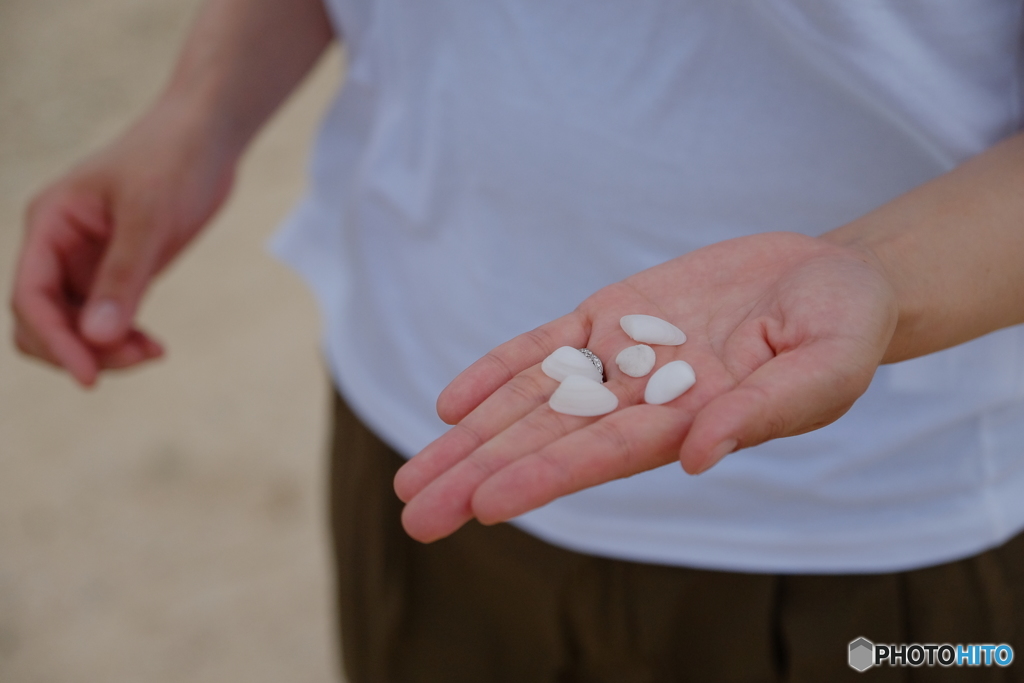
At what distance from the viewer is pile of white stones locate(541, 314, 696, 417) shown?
722 mm

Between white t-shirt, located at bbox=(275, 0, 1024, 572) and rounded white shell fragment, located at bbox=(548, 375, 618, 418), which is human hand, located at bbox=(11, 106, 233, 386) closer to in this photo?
white t-shirt, located at bbox=(275, 0, 1024, 572)

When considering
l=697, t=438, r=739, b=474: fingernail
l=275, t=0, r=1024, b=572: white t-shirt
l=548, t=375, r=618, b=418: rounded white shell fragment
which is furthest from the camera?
l=275, t=0, r=1024, b=572: white t-shirt

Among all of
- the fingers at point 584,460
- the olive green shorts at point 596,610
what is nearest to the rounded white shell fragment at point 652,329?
the fingers at point 584,460

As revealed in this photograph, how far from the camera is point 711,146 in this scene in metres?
0.88

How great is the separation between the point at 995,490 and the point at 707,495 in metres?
0.30

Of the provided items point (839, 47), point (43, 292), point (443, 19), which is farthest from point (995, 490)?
point (43, 292)

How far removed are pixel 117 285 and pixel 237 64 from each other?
1.19 ft

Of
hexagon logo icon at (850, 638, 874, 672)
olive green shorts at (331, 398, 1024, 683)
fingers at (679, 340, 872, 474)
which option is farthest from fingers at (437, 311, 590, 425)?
hexagon logo icon at (850, 638, 874, 672)

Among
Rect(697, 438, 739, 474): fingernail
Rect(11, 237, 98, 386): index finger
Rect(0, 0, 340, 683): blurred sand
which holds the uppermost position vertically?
Rect(697, 438, 739, 474): fingernail

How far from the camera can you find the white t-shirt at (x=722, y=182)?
2.70 ft

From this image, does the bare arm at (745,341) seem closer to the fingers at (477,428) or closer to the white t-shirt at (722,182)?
the fingers at (477,428)

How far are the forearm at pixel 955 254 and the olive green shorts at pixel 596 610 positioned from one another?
32 cm

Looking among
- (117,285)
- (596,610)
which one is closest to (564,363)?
(596,610)

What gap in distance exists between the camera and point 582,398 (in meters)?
0.73
